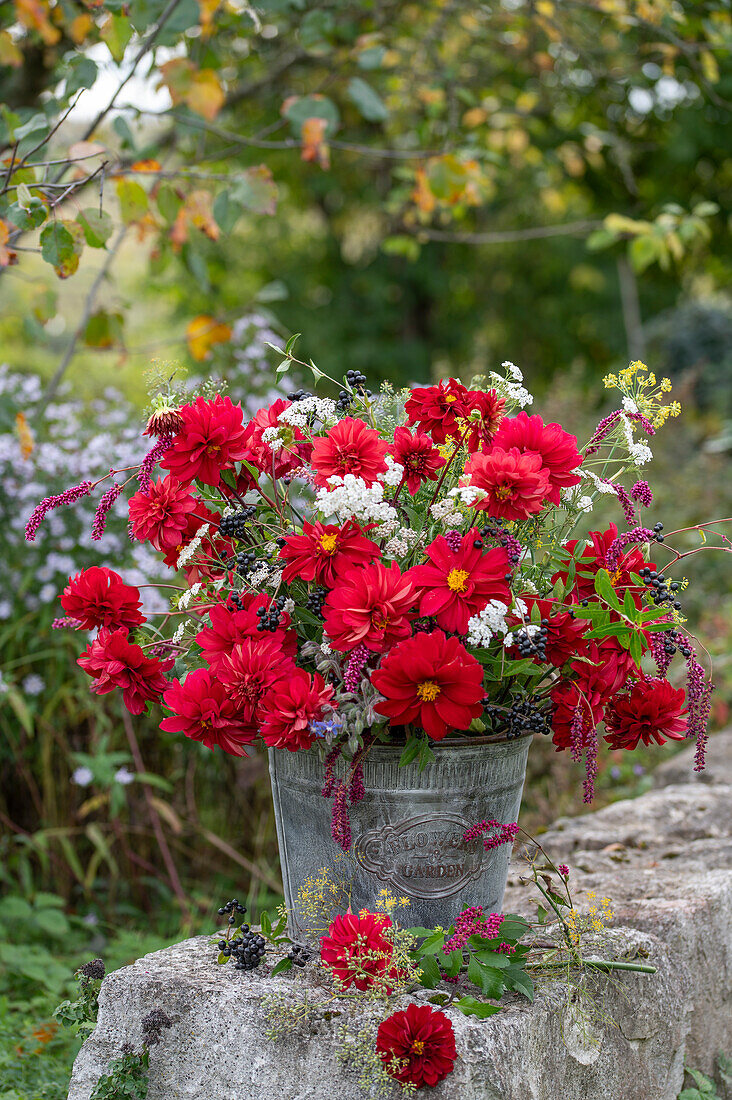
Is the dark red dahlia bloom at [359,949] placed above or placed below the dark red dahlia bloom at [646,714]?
below

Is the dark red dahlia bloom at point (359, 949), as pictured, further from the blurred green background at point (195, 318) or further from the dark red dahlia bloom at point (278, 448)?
the blurred green background at point (195, 318)

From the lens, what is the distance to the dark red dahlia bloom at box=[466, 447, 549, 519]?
4.02ft

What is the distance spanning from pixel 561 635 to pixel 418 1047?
1.92 feet

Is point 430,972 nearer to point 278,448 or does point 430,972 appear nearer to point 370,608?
point 370,608

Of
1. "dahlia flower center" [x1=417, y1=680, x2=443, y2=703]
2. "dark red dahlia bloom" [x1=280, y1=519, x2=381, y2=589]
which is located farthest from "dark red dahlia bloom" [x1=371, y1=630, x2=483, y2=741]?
"dark red dahlia bloom" [x1=280, y1=519, x2=381, y2=589]

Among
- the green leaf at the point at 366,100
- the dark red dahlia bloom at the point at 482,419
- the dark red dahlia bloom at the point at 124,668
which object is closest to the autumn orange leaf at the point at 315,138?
the green leaf at the point at 366,100

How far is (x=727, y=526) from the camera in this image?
5.54m

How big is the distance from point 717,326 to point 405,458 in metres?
8.47

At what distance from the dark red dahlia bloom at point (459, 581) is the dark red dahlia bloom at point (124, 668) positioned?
0.43m

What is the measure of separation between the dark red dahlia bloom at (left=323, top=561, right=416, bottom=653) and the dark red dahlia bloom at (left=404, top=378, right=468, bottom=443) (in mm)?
255

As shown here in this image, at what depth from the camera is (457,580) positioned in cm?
123

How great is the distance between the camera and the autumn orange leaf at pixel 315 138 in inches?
109

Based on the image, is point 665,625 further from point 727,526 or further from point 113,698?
point 727,526

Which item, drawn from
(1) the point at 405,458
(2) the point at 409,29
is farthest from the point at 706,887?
(2) the point at 409,29
